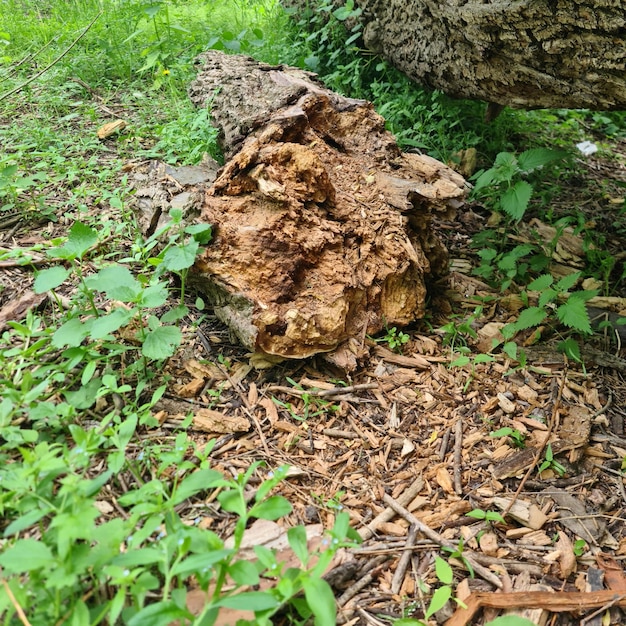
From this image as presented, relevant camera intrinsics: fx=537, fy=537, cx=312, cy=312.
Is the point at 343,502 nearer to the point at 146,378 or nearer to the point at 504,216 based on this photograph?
the point at 146,378

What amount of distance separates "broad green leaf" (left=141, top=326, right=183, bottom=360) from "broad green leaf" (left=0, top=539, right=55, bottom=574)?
823mm

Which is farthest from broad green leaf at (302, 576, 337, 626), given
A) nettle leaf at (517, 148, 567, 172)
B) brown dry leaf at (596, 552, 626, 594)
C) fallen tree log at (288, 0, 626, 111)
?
nettle leaf at (517, 148, 567, 172)

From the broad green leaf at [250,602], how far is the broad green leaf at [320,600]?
0.29ft

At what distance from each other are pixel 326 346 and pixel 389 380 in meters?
0.33

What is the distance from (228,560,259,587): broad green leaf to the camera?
136 cm

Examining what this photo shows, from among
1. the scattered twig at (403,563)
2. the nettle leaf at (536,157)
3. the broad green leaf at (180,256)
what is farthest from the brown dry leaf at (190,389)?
the nettle leaf at (536,157)

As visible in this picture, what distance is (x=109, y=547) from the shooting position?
1.42 m

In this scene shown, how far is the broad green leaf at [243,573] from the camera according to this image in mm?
1359

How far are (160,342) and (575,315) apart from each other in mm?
1853

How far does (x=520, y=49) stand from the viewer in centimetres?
277

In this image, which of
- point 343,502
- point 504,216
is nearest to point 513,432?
point 343,502

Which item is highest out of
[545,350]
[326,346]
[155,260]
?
[155,260]

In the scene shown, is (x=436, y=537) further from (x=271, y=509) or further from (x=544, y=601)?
(x=271, y=509)

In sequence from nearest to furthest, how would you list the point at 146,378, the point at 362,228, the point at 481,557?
the point at 481,557
the point at 146,378
the point at 362,228
